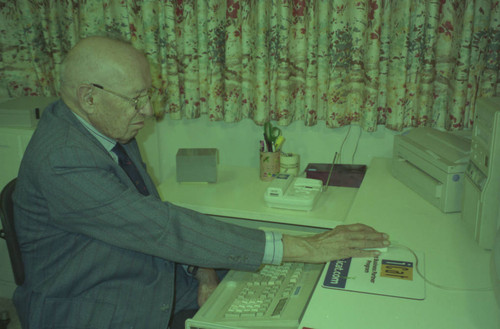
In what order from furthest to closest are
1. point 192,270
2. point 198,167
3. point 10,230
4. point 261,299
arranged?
1. point 198,167
2. point 192,270
3. point 10,230
4. point 261,299

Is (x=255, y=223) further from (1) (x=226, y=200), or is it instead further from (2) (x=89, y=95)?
(2) (x=89, y=95)

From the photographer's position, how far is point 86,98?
3.79 feet

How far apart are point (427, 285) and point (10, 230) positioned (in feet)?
3.59

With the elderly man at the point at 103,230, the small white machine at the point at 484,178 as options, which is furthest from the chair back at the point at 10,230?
the small white machine at the point at 484,178

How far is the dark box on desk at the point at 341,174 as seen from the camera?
72.4 inches

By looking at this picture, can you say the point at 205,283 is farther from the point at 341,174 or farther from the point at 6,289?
the point at 6,289

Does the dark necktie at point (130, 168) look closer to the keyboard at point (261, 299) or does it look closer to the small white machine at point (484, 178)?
the keyboard at point (261, 299)

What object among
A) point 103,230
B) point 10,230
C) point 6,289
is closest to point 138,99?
point 103,230

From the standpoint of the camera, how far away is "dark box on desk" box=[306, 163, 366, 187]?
1840 mm

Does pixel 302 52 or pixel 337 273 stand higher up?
pixel 302 52

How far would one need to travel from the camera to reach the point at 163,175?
95.7 inches

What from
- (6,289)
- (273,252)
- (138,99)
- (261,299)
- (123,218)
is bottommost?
(6,289)

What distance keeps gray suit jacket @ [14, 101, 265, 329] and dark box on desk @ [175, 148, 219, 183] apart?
680mm

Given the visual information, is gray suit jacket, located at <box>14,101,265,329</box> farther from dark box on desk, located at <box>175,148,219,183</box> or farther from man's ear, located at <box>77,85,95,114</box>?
dark box on desk, located at <box>175,148,219,183</box>
